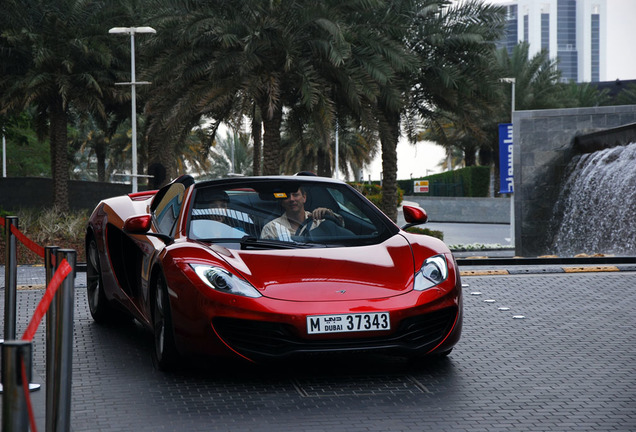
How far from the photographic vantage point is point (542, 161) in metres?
22.0

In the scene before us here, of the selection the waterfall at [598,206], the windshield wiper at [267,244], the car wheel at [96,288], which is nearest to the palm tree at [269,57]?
the waterfall at [598,206]

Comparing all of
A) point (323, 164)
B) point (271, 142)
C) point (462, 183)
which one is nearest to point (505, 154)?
point (271, 142)

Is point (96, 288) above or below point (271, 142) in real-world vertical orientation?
below

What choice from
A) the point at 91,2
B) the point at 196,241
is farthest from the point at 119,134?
the point at 196,241

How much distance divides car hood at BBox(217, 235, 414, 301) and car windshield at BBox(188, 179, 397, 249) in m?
0.25

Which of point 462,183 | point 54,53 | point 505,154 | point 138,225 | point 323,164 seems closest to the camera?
point 138,225

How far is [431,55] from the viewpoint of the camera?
25.5 m

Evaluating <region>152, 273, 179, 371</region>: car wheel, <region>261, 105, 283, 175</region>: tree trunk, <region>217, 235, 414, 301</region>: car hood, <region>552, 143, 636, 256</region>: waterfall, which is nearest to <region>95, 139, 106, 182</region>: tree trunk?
<region>261, 105, 283, 175</region>: tree trunk

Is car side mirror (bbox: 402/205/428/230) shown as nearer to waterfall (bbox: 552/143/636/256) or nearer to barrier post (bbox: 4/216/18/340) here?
barrier post (bbox: 4/216/18/340)

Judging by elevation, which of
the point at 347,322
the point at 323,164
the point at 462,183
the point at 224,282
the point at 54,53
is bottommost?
the point at 347,322

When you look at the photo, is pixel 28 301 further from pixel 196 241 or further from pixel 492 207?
pixel 492 207

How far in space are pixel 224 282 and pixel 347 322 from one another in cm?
74

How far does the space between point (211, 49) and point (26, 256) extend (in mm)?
6335

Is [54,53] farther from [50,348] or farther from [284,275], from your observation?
[50,348]
